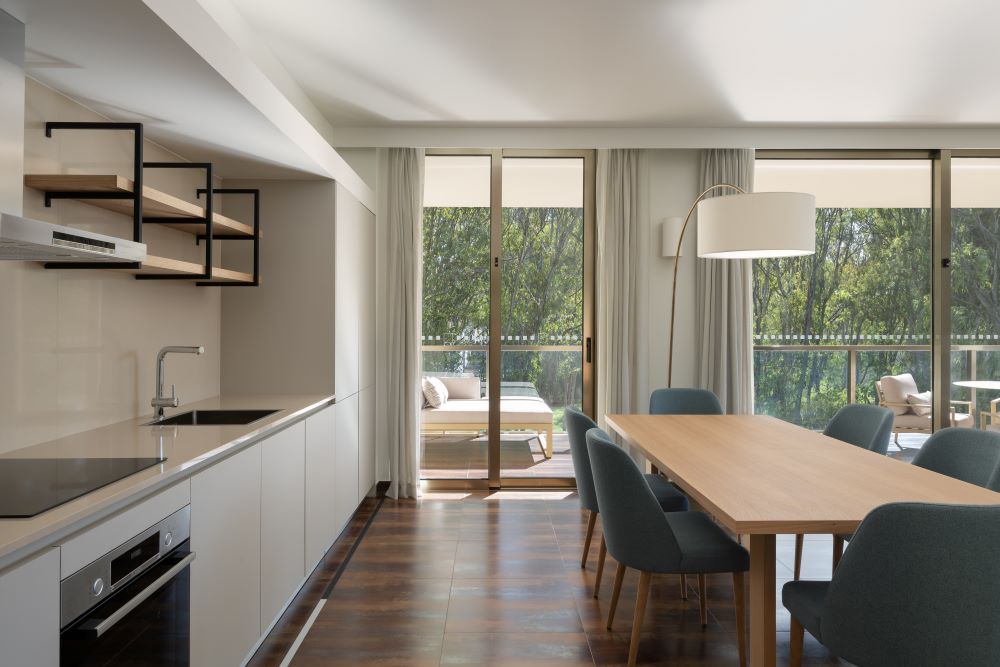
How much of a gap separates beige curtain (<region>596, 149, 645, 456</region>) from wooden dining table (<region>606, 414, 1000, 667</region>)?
160 cm

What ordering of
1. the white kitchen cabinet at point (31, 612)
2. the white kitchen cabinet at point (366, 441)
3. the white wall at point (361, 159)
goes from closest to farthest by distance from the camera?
the white kitchen cabinet at point (31, 612) → the white kitchen cabinet at point (366, 441) → the white wall at point (361, 159)

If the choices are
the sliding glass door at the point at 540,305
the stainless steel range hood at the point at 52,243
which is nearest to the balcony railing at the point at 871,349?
the sliding glass door at the point at 540,305

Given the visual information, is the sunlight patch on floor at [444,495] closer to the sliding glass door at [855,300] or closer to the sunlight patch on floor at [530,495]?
the sunlight patch on floor at [530,495]

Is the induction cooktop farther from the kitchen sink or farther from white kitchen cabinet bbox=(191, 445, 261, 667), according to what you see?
the kitchen sink

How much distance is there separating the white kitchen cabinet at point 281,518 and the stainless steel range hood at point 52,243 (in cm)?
92

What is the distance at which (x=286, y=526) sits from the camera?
2.66 m

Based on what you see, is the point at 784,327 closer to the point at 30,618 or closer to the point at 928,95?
the point at 928,95

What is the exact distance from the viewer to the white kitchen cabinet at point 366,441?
4.23m

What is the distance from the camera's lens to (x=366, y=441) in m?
4.44

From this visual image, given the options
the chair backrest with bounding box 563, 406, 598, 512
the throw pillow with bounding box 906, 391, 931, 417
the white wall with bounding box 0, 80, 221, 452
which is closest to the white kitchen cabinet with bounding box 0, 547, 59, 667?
the white wall with bounding box 0, 80, 221, 452

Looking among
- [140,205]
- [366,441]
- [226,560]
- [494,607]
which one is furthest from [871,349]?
[140,205]

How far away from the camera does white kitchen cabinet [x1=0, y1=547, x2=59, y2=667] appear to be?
3.61 ft

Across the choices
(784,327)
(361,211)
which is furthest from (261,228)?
(784,327)

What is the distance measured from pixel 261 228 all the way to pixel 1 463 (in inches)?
82.6
